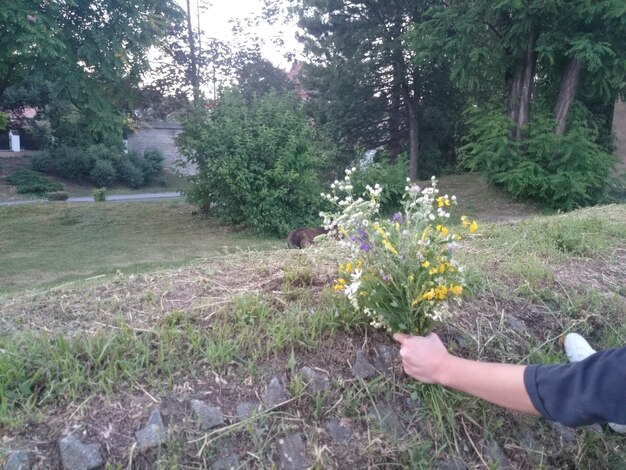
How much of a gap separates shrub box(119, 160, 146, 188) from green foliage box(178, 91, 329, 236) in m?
23.3

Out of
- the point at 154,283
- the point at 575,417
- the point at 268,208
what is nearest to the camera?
the point at 575,417

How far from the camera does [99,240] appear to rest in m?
13.0

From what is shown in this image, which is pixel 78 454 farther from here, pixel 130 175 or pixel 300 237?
pixel 130 175

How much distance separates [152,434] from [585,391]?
4.70 ft

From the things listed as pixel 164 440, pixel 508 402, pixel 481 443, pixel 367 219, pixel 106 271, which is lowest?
pixel 106 271

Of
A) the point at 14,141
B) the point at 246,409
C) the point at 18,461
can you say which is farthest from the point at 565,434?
the point at 14,141

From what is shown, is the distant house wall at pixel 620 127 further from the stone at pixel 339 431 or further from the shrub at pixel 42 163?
the shrub at pixel 42 163

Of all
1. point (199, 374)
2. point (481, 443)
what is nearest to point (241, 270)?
point (199, 374)

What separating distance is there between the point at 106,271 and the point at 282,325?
7.59 m

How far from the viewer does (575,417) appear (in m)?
1.63

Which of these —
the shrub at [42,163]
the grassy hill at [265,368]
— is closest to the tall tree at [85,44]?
the grassy hill at [265,368]

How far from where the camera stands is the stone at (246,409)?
2172 millimetres

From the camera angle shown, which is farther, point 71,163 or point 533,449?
point 71,163

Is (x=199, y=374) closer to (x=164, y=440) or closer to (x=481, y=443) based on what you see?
(x=164, y=440)
